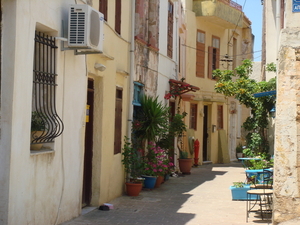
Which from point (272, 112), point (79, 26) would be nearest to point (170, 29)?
point (272, 112)

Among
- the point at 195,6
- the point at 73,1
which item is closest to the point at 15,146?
the point at 73,1

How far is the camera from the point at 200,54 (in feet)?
67.9

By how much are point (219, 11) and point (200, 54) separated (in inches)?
76.4

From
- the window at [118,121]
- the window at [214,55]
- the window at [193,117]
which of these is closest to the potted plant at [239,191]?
the window at [118,121]

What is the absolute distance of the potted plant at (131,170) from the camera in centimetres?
1066

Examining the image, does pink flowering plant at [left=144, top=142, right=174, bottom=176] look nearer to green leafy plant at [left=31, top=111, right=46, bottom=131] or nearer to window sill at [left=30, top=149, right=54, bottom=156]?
window sill at [left=30, top=149, right=54, bottom=156]

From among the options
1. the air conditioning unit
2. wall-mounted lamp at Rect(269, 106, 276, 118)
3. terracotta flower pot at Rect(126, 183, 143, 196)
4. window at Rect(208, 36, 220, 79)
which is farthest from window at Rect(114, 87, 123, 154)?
window at Rect(208, 36, 220, 79)

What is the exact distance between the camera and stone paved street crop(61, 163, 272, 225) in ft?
26.5

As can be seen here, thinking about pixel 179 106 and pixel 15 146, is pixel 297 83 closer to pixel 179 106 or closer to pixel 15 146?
pixel 15 146

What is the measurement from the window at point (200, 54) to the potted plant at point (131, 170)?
32.8 ft

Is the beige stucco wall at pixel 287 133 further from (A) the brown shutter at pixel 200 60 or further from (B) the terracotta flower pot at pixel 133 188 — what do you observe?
(A) the brown shutter at pixel 200 60

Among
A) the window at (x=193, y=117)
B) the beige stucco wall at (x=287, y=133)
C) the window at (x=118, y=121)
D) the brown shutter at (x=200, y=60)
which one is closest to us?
the beige stucco wall at (x=287, y=133)

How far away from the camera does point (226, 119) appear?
22.6 m

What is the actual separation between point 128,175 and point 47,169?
4669 millimetres
